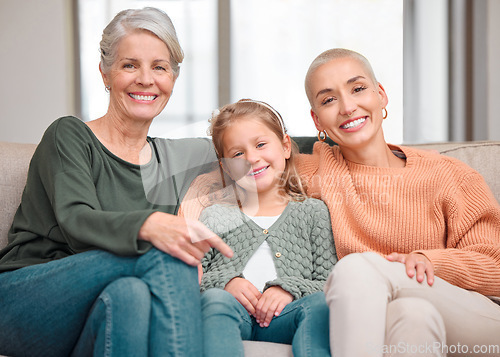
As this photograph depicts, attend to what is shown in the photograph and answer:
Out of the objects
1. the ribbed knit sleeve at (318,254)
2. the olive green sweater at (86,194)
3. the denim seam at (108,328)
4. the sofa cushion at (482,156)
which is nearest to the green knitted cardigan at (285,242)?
the ribbed knit sleeve at (318,254)

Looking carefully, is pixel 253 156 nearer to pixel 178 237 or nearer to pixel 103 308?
pixel 178 237

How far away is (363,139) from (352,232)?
0.82 ft

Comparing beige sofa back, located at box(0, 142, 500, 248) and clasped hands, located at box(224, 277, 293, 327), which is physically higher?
beige sofa back, located at box(0, 142, 500, 248)

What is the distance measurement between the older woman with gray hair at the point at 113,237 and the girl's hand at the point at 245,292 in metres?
0.24

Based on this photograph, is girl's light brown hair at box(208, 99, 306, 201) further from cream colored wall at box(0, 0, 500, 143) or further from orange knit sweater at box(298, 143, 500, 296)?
cream colored wall at box(0, 0, 500, 143)

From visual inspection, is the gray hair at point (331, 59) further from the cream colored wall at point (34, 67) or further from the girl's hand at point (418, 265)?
the cream colored wall at point (34, 67)

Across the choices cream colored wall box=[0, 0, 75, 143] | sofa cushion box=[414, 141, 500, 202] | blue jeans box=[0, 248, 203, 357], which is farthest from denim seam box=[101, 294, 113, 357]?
cream colored wall box=[0, 0, 75, 143]

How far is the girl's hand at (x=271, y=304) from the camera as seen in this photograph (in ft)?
3.58

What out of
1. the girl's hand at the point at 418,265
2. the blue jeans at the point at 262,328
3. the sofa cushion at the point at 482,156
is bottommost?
the blue jeans at the point at 262,328

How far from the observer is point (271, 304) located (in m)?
1.09

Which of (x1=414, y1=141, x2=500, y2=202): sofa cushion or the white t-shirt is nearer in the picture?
the white t-shirt

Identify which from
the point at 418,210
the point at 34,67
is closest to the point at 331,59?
the point at 418,210

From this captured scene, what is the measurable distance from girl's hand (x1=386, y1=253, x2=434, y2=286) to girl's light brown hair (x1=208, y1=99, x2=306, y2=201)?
37 centimetres

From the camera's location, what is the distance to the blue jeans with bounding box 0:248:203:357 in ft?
2.69
